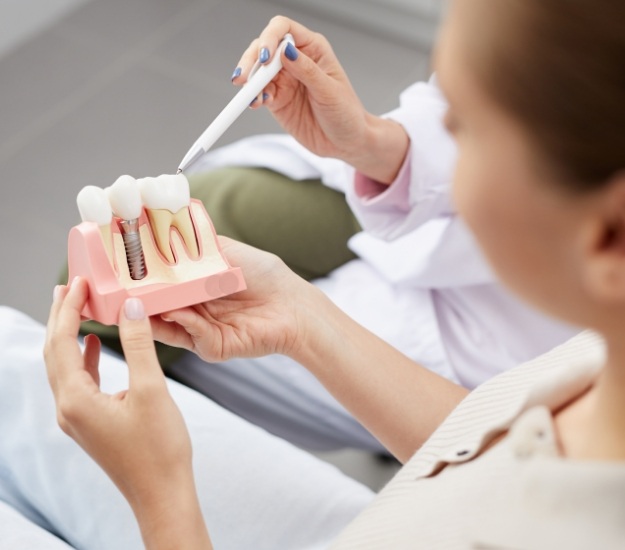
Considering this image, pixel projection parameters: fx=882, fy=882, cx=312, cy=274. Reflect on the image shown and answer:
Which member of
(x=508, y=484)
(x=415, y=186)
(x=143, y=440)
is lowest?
(x=508, y=484)

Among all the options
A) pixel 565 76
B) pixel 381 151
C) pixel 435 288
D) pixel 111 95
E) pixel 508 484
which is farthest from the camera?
pixel 111 95

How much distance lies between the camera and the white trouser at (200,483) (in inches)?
39.5

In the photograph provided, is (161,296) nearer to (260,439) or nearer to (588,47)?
(260,439)

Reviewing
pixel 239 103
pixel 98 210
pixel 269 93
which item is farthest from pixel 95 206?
pixel 269 93

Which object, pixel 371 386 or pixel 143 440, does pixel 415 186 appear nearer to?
pixel 371 386

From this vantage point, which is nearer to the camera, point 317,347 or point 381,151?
point 317,347

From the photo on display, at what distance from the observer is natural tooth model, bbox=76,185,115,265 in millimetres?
847

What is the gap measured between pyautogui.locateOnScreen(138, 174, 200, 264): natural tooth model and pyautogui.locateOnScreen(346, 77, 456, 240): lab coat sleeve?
1.32 ft

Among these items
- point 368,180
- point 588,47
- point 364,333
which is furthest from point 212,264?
point 588,47

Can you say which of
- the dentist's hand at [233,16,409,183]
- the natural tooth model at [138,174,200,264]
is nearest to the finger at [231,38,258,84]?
the dentist's hand at [233,16,409,183]

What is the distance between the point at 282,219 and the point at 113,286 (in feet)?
1.95

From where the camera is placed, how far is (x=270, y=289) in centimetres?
95

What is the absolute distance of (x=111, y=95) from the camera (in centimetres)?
230

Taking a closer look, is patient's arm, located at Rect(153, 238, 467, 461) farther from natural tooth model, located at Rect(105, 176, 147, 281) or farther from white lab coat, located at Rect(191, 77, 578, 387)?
white lab coat, located at Rect(191, 77, 578, 387)
